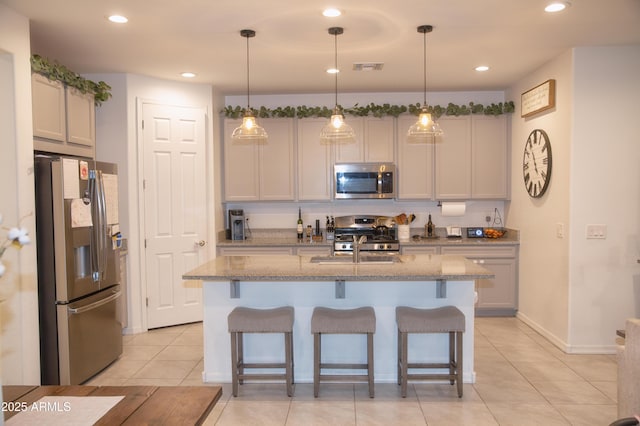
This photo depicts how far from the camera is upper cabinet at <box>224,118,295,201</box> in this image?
5.86 metres

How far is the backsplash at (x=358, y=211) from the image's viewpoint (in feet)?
20.0

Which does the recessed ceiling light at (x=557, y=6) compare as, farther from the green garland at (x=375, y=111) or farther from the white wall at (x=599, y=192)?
the green garland at (x=375, y=111)

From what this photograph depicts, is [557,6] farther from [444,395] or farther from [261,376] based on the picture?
[261,376]

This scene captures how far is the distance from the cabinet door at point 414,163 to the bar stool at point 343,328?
273 cm

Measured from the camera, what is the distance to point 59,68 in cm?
368

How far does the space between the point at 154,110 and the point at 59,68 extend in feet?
4.60

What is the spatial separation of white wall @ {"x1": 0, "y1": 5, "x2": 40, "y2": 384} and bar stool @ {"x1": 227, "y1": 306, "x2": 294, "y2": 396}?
138 cm

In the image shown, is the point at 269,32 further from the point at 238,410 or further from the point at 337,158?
the point at 238,410

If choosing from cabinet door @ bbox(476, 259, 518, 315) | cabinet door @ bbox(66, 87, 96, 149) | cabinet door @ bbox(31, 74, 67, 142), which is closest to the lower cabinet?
cabinet door @ bbox(476, 259, 518, 315)

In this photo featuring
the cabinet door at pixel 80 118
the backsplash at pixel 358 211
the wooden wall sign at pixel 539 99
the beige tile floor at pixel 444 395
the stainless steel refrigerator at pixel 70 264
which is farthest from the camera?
the backsplash at pixel 358 211

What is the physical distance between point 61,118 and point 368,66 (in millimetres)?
2755

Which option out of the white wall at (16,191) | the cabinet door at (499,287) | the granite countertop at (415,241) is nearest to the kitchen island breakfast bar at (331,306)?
the white wall at (16,191)

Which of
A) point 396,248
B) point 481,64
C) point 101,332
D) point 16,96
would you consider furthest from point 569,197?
point 16,96

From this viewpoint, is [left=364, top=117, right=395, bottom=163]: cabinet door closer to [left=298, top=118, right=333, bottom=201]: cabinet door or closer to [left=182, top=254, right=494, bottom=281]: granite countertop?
[left=298, top=118, right=333, bottom=201]: cabinet door
